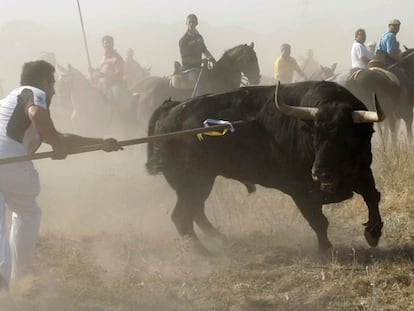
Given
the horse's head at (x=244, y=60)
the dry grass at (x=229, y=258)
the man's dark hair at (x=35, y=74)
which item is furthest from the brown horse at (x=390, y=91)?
the man's dark hair at (x=35, y=74)

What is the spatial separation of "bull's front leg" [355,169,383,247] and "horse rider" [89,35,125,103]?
377 inches

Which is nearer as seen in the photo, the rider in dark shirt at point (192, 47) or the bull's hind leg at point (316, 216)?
the bull's hind leg at point (316, 216)

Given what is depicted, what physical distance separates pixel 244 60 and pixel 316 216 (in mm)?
6424

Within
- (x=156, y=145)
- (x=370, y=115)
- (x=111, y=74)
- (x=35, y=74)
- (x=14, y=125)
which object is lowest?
(x=111, y=74)

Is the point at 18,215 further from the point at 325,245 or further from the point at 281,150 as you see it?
the point at 325,245

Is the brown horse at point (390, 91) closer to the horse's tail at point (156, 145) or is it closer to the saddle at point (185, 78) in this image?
the saddle at point (185, 78)

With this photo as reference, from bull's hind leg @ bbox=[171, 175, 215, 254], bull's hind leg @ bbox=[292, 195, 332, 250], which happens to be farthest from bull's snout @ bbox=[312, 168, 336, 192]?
bull's hind leg @ bbox=[171, 175, 215, 254]

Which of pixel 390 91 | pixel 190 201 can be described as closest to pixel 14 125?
pixel 190 201

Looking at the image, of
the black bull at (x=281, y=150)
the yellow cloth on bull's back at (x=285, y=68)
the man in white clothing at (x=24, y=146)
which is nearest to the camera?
the man in white clothing at (x=24, y=146)

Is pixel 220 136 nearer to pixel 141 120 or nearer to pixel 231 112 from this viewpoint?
pixel 231 112

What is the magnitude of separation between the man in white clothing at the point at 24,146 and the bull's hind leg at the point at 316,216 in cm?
193

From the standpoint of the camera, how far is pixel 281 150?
614cm

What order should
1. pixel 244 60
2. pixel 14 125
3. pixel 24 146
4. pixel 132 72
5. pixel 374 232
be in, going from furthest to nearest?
pixel 132 72
pixel 244 60
pixel 374 232
pixel 24 146
pixel 14 125

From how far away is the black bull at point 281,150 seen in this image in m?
5.46
